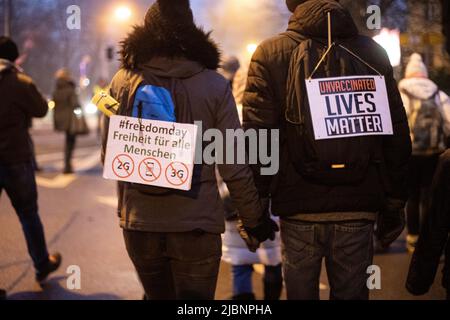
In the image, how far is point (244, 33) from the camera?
7.67 metres

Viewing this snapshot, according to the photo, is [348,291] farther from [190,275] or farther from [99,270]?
[99,270]

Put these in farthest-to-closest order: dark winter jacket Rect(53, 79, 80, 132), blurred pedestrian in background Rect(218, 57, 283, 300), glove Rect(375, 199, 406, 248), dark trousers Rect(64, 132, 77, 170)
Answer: dark trousers Rect(64, 132, 77, 170), dark winter jacket Rect(53, 79, 80, 132), blurred pedestrian in background Rect(218, 57, 283, 300), glove Rect(375, 199, 406, 248)

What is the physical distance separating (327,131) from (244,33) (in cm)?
479

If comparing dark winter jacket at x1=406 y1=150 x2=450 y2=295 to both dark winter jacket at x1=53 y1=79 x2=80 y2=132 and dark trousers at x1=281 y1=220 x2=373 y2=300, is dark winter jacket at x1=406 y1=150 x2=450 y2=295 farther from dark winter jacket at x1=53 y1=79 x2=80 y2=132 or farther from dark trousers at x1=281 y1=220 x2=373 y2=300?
dark winter jacket at x1=53 y1=79 x2=80 y2=132

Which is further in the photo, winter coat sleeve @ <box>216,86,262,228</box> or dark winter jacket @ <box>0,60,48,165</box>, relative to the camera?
dark winter jacket @ <box>0,60,48,165</box>

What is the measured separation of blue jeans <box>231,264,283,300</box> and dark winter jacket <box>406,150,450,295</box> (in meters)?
1.61

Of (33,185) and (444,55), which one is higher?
(444,55)

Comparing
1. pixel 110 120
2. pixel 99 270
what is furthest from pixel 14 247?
pixel 110 120

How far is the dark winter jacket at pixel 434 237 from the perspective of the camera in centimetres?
319

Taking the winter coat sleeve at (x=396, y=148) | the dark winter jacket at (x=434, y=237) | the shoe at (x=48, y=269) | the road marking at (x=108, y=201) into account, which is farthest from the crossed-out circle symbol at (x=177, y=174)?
the road marking at (x=108, y=201)

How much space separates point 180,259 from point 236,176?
1.50ft

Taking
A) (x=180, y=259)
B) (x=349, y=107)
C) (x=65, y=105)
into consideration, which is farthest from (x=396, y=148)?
(x=65, y=105)

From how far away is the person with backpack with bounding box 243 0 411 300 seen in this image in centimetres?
309

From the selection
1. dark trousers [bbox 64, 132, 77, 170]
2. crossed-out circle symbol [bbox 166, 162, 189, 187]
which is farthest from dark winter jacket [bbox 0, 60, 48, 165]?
dark trousers [bbox 64, 132, 77, 170]
